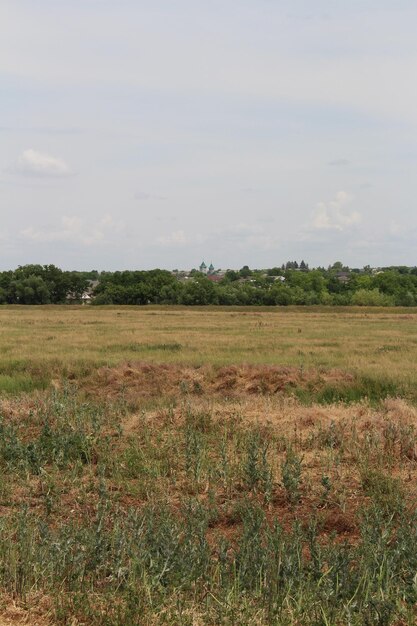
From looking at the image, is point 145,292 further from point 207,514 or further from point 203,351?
point 207,514

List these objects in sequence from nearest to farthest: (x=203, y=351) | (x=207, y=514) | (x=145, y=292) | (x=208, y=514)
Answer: (x=207, y=514) → (x=208, y=514) → (x=203, y=351) → (x=145, y=292)

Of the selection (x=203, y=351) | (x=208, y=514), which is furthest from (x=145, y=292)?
(x=208, y=514)

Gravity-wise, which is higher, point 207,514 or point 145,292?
point 145,292

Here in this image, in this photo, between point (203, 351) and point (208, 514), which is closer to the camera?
point (208, 514)

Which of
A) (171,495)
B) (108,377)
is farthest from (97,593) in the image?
(108,377)

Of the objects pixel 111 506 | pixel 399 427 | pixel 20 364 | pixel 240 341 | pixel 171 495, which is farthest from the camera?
pixel 240 341

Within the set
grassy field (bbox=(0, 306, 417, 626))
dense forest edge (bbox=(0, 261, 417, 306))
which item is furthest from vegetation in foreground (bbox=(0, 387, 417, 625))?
dense forest edge (bbox=(0, 261, 417, 306))

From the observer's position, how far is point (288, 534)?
23.8 ft

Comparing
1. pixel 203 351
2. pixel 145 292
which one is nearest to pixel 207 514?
pixel 203 351

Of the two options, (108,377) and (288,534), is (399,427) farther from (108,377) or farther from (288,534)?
(108,377)

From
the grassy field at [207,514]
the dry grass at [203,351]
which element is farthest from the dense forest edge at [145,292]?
the grassy field at [207,514]

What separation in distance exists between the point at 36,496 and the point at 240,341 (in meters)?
22.9

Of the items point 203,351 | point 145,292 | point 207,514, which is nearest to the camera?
point 207,514

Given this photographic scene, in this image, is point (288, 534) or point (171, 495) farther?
point (171, 495)
